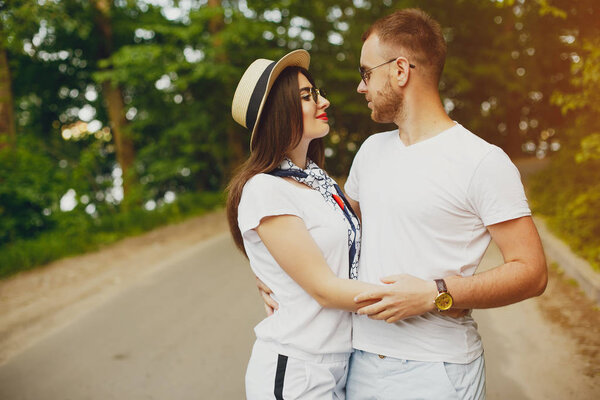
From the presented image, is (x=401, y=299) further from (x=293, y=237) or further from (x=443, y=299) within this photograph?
(x=293, y=237)

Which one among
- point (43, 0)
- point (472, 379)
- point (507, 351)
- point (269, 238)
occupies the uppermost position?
point (43, 0)

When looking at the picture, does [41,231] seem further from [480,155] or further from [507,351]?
[480,155]

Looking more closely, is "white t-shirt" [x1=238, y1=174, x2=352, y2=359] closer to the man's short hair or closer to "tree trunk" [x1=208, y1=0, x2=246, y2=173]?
the man's short hair

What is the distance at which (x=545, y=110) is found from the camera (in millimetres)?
24656

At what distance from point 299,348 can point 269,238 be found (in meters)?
0.47

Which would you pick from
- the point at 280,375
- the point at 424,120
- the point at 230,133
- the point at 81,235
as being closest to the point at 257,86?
the point at 424,120

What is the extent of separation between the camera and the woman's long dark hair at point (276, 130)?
2.23 metres

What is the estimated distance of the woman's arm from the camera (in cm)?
195

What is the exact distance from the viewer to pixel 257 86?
2.25 m

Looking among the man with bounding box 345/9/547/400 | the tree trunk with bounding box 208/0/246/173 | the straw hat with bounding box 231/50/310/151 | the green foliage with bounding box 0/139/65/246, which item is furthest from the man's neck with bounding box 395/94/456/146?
the tree trunk with bounding box 208/0/246/173

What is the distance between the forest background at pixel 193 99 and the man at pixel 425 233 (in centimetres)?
432

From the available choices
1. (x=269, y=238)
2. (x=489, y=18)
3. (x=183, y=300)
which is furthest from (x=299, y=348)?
(x=489, y=18)

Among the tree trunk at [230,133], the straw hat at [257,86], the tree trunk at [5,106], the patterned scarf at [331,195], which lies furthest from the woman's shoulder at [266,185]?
the tree trunk at [230,133]

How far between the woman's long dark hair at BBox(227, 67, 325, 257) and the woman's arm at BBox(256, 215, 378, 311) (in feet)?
1.07
